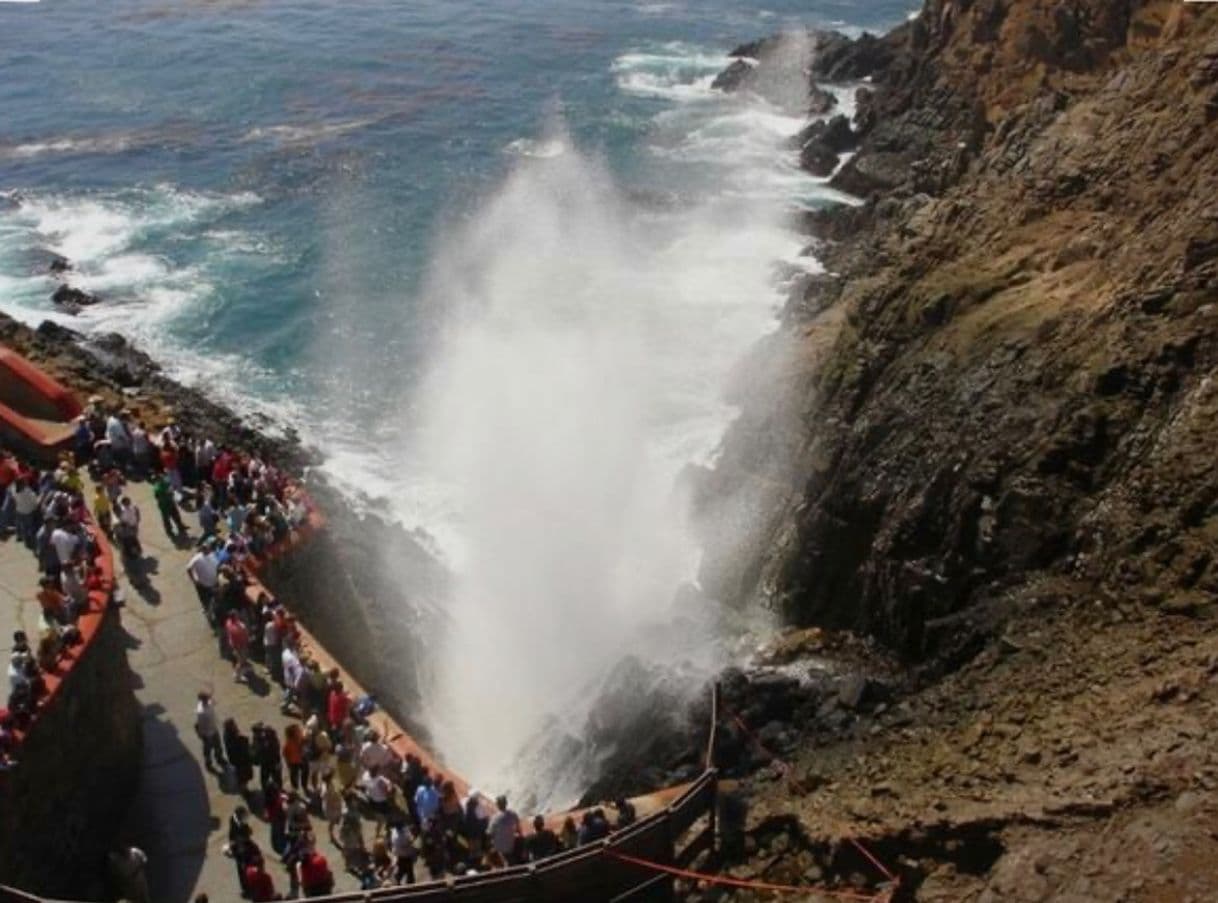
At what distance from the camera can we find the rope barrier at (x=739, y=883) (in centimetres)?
1330

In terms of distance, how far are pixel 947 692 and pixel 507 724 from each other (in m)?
9.68

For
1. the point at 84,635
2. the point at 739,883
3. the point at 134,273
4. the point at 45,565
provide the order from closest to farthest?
the point at 739,883 < the point at 84,635 < the point at 45,565 < the point at 134,273

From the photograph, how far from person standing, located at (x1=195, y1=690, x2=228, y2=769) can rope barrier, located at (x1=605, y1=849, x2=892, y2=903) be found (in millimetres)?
5062

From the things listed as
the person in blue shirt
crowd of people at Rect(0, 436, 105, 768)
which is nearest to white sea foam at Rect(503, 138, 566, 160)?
crowd of people at Rect(0, 436, 105, 768)

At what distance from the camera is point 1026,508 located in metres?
17.2

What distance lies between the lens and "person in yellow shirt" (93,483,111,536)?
1889cm

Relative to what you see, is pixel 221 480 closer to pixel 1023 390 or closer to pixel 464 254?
pixel 1023 390

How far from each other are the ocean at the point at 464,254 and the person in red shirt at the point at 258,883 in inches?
318

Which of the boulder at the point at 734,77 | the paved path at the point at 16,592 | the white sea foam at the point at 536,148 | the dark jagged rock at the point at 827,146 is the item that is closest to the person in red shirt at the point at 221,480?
the paved path at the point at 16,592

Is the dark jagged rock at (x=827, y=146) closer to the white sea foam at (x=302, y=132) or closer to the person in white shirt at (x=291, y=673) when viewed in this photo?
the white sea foam at (x=302, y=132)

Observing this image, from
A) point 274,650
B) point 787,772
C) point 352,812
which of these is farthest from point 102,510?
point 787,772

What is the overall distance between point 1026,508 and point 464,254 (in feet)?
99.9

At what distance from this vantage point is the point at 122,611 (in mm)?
17797

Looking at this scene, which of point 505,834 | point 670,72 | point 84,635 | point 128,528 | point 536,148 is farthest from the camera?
point 670,72
